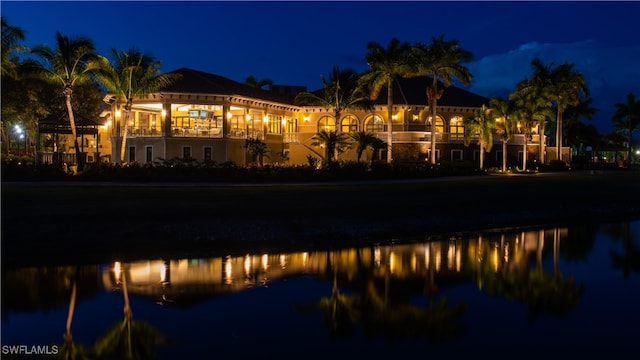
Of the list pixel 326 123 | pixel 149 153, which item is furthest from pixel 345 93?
pixel 149 153

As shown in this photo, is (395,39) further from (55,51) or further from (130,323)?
(130,323)

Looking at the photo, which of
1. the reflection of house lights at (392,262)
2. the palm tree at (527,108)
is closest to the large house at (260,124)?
the palm tree at (527,108)

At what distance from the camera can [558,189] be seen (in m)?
38.3

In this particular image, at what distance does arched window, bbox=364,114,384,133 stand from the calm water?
43.4m

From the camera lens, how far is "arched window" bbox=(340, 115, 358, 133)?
201ft

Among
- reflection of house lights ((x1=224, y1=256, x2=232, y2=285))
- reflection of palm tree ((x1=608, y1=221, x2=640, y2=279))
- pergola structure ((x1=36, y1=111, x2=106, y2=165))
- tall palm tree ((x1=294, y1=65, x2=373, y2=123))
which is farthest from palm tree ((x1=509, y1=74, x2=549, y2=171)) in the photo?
reflection of house lights ((x1=224, y1=256, x2=232, y2=285))

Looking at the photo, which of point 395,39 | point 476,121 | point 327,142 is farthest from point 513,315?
point 476,121

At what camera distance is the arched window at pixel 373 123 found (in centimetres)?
6069

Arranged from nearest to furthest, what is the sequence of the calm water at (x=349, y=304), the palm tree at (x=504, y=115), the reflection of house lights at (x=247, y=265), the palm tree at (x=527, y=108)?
the calm water at (x=349, y=304), the reflection of house lights at (x=247, y=265), the palm tree at (x=504, y=115), the palm tree at (x=527, y=108)

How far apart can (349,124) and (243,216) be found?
41.2 meters

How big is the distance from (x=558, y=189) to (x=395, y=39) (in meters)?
18.4

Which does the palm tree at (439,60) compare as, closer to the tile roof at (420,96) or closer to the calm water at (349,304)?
the tile roof at (420,96)

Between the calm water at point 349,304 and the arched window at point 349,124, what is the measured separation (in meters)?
44.0

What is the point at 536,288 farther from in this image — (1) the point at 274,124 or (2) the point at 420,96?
(2) the point at 420,96
